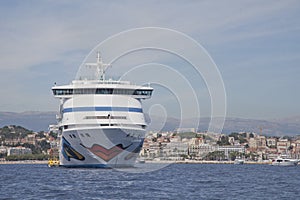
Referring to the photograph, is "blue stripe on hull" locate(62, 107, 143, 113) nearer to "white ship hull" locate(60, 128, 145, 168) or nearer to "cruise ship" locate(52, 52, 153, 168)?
"cruise ship" locate(52, 52, 153, 168)

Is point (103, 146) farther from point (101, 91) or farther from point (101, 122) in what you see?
point (101, 91)

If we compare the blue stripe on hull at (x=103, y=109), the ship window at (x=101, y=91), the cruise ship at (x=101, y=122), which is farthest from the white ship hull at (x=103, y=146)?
the ship window at (x=101, y=91)

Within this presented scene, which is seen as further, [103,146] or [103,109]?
[103,109]

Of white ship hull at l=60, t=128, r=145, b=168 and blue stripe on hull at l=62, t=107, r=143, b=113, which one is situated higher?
blue stripe on hull at l=62, t=107, r=143, b=113

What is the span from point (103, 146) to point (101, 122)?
2.61 m

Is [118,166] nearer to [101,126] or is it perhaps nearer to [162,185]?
[101,126]

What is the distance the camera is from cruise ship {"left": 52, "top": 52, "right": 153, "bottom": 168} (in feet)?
229

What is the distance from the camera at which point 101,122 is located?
70.2 m

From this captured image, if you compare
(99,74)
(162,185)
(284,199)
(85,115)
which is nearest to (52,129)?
(99,74)

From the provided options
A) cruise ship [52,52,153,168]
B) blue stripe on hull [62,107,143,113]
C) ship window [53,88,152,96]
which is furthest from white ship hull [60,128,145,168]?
ship window [53,88,152,96]

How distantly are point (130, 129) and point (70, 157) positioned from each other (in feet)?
27.6

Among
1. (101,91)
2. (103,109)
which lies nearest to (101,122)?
(103,109)

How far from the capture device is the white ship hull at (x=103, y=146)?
6950cm

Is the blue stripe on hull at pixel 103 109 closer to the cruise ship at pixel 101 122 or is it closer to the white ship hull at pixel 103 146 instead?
the cruise ship at pixel 101 122
